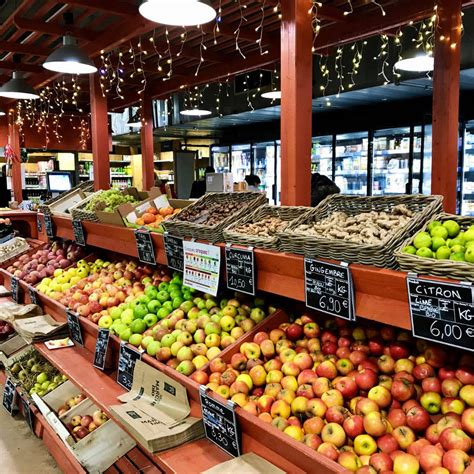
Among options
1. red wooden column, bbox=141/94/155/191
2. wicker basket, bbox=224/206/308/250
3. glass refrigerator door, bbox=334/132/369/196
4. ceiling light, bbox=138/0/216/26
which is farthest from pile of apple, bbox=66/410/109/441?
glass refrigerator door, bbox=334/132/369/196

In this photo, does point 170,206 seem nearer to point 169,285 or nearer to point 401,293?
point 169,285

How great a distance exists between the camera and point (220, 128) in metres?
12.2

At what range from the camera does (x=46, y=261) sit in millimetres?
4688

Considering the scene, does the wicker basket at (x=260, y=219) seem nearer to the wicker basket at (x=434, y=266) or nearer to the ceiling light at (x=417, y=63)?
the wicker basket at (x=434, y=266)

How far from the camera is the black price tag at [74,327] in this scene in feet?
10.9

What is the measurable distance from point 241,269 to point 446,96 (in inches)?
106

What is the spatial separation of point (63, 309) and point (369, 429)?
2544 mm

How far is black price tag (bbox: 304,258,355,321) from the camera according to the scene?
5.82 ft

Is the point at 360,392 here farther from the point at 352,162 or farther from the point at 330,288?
the point at 352,162

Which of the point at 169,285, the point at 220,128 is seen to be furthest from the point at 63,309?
the point at 220,128

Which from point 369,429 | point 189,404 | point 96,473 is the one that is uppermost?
point 369,429

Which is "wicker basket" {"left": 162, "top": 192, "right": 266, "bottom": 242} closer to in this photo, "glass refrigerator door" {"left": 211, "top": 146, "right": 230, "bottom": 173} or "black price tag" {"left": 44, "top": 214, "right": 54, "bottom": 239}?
"black price tag" {"left": 44, "top": 214, "right": 54, "bottom": 239}

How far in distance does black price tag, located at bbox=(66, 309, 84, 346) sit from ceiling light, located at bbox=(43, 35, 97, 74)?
217 centimetres

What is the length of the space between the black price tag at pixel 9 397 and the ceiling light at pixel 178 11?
115 inches
